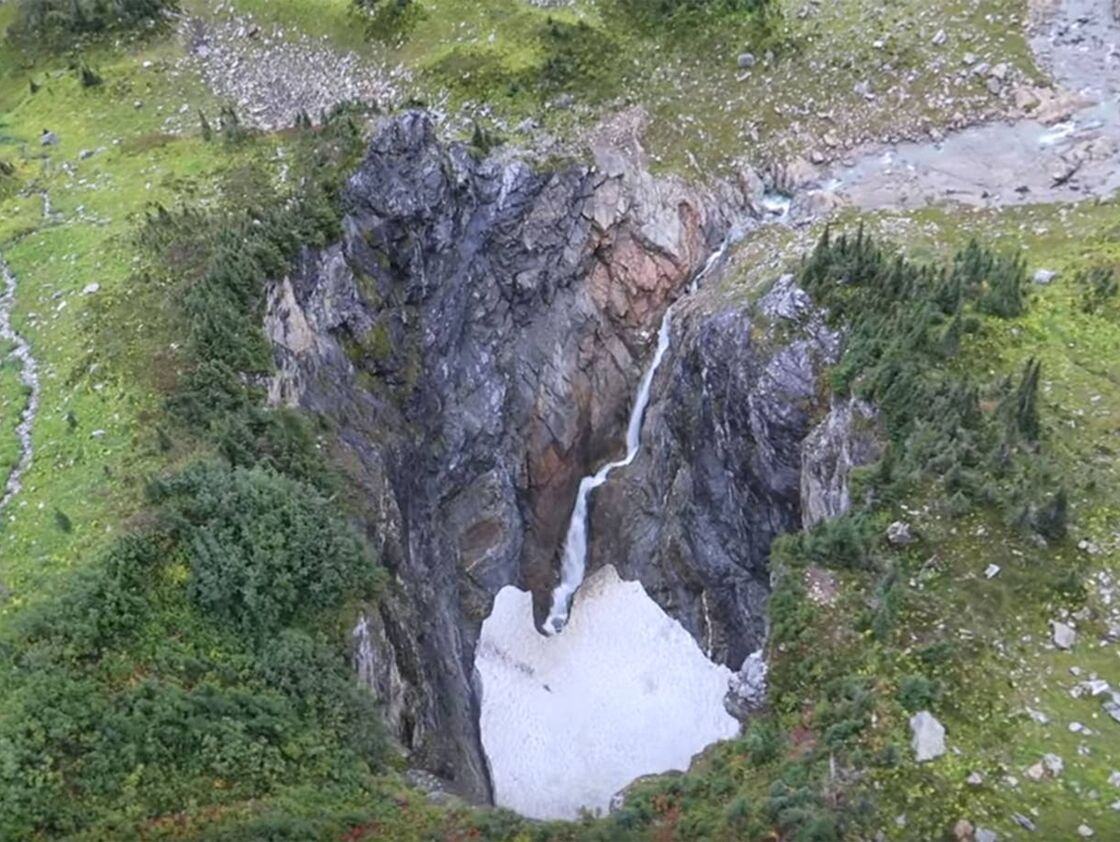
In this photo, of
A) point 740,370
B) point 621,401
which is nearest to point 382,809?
point 740,370

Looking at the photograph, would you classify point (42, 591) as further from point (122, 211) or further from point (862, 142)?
point (862, 142)

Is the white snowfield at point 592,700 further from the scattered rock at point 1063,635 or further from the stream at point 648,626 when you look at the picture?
the scattered rock at point 1063,635

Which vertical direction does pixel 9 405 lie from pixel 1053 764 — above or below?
above

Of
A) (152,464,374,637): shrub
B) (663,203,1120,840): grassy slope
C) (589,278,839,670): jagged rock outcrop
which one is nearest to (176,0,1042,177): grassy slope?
(589,278,839,670): jagged rock outcrop

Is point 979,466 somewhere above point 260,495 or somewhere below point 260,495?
below

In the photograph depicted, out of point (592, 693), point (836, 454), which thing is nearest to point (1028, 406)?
point (836, 454)

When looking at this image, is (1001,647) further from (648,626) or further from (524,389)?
(524,389)

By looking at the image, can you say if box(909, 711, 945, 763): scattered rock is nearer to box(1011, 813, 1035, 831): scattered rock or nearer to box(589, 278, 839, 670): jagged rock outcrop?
box(1011, 813, 1035, 831): scattered rock

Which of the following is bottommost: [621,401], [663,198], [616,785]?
[616,785]
